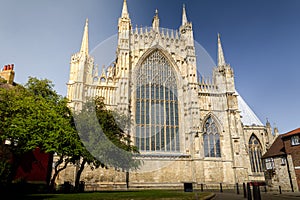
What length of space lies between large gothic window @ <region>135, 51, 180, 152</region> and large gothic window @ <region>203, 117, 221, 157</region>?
3962 mm

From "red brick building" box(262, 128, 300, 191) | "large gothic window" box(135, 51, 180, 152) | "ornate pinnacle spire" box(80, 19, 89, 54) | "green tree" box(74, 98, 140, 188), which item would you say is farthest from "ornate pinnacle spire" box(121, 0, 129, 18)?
"red brick building" box(262, 128, 300, 191)

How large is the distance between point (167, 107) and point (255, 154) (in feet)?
55.3

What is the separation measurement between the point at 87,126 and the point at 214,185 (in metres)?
17.6

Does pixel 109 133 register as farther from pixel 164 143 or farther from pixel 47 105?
pixel 164 143

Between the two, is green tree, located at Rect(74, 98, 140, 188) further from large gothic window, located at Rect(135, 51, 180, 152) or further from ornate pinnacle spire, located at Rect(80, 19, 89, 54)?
ornate pinnacle spire, located at Rect(80, 19, 89, 54)

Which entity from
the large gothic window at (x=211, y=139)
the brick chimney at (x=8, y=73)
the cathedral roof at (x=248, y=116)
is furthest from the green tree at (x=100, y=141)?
the cathedral roof at (x=248, y=116)

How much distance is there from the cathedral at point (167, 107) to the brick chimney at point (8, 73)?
19.9ft

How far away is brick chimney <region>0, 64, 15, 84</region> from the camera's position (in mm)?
24125

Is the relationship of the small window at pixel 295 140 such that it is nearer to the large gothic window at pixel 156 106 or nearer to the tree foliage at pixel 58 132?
the large gothic window at pixel 156 106

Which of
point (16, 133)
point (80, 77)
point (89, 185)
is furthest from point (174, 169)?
point (16, 133)

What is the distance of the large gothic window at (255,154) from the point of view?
3455 cm

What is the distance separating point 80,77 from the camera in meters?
27.3

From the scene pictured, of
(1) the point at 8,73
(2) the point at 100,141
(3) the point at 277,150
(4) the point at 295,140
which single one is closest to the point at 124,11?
(1) the point at 8,73

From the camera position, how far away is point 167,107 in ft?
99.7
